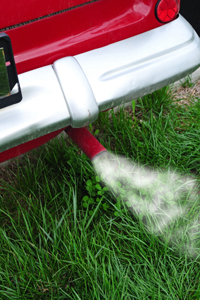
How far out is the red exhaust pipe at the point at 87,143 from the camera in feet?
5.08

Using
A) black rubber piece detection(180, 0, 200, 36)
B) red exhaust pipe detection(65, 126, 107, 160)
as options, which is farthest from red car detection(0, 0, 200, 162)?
black rubber piece detection(180, 0, 200, 36)

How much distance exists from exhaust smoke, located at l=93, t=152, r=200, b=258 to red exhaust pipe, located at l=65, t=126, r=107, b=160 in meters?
0.03

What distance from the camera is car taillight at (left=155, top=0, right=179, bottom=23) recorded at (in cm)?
135

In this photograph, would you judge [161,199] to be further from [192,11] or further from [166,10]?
[192,11]

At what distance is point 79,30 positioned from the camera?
127 cm

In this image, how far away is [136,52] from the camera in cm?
129

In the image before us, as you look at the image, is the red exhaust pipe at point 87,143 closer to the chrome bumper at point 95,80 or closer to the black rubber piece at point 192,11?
the chrome bumper at point 95,80

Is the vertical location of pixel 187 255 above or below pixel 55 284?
below

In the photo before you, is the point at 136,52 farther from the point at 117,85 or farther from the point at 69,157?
the point at 69,157

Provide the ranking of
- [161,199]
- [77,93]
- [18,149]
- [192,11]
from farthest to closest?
1. [192,11]
2. [161,199]
3. [18,149]
4. [77,93]

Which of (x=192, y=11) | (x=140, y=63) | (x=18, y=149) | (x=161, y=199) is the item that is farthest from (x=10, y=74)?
(x=192, y=11)

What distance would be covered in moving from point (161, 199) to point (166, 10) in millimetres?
909

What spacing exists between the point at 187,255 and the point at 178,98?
1251mm

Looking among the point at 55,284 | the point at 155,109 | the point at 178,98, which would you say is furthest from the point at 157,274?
the point at 178,98
